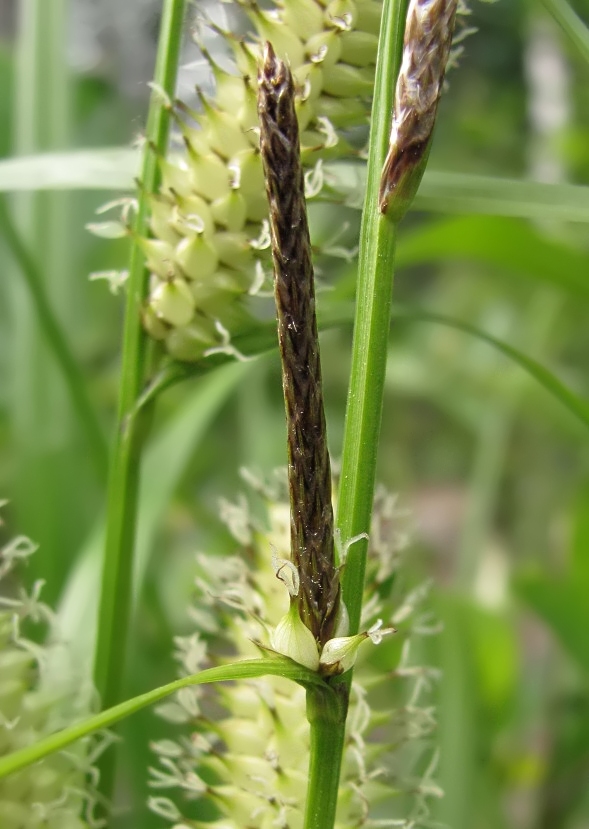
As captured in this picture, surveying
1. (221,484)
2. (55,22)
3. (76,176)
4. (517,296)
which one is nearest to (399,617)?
(76,176)

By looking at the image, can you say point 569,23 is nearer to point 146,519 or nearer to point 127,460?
point 127,460

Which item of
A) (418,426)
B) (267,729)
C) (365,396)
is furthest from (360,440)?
(418,426)

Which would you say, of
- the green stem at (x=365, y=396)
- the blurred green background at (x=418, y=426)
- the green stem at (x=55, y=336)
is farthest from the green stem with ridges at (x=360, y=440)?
the green stem at (x=55, y=336)

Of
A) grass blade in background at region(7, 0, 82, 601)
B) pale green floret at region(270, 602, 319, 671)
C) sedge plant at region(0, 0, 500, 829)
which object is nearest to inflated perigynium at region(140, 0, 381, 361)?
sedge plant at region(0, 0, 500, 829)

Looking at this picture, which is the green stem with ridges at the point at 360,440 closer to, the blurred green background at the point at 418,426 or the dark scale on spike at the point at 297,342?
the dark scale on spike at the point at 297,342

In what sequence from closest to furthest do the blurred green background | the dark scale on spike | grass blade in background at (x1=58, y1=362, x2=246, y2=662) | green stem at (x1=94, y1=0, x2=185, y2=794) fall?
the dark scale on spike < green stem at (x1=94, y1=0, x2=185, y2=794) < grass blade in background at (x1=58, y1=362, x2=246, y2=662) < the blurred green background

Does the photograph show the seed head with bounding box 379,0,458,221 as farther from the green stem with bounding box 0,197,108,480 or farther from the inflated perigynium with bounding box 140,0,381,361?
the green stem with bounding box 0,197,108,480
